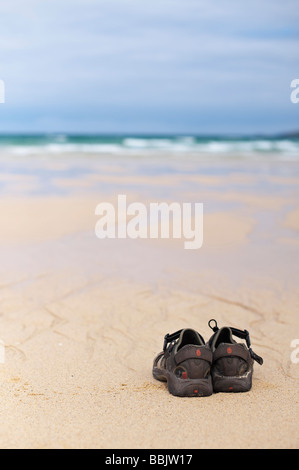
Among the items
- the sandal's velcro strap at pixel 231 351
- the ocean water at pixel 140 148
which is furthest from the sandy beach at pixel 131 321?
the ocean water at pixel 140 148

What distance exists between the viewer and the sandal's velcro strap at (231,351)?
3.07 m

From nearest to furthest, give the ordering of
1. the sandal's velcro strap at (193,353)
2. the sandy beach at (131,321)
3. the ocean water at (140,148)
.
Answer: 1. the sandy beach at (131,321)
2. the sandal's velcro strap at (193,353)
3. the ocean water at (140,148)

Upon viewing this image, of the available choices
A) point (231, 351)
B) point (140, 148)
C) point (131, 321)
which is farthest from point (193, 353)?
point (140, 148)

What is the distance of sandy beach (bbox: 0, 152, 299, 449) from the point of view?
2.67 metres

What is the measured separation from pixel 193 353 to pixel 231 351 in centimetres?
23

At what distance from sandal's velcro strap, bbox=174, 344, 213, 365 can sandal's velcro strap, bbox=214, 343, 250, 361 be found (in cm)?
7

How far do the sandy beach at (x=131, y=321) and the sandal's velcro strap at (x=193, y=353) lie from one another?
0.72 feet

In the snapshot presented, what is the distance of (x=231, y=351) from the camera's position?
10.1ft

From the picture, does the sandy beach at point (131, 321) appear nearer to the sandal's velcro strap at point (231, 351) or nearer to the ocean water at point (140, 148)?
the sandal's velcro strap at point (231, 351)

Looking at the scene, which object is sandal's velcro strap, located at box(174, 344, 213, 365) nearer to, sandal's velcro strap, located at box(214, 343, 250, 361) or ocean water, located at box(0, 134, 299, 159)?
sandal's velcro strap, located at box(214, 343, 250, 361)

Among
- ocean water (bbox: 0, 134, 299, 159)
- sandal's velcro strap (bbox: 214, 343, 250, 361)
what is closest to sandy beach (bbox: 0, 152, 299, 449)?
sandal's velcro strap (bbox: 214, 343, 250, 361)

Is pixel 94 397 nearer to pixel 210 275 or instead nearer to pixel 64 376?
pixel 64 376

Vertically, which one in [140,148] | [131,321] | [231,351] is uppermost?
[140,148]

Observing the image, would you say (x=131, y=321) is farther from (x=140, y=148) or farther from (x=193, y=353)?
(x=140, y=148)
